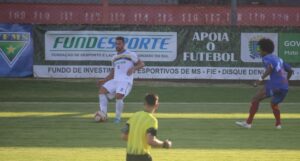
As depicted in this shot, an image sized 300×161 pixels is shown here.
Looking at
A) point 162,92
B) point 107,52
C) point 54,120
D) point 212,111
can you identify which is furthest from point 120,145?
point 107,52

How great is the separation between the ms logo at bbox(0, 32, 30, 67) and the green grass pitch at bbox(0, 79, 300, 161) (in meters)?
0.81

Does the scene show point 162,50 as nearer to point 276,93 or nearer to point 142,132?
point 276,93

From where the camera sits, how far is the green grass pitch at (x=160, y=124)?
14.8m

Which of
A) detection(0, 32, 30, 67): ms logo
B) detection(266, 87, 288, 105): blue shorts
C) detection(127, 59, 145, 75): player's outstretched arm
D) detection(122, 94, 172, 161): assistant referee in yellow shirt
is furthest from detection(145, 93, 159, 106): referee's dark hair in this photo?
detection(0, 32, 30, 67): ms logo

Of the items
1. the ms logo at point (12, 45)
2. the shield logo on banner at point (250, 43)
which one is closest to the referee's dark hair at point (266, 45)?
the shield logo on banner at point (250, 43)

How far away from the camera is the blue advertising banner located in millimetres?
28047

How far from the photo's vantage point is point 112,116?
20422 millimetres

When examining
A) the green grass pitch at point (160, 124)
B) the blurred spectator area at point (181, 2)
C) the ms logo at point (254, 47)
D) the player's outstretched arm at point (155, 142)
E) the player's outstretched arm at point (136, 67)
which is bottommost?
the green grass pitch at point (160, 124)

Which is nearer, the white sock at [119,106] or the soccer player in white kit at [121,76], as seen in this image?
the white sock at [119,106]

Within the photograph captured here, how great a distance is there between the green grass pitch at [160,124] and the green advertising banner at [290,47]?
110cm

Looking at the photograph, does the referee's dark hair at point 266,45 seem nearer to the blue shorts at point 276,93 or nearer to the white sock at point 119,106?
the blue shorts at point 276,93

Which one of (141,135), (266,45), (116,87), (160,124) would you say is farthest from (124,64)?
(141,135)

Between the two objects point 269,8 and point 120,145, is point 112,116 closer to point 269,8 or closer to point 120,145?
point 120,145

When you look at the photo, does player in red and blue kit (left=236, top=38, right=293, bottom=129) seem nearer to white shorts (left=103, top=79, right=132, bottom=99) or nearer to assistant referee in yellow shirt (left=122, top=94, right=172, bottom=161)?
white shorts (left=103, top=79, right=132, bottom=99)
